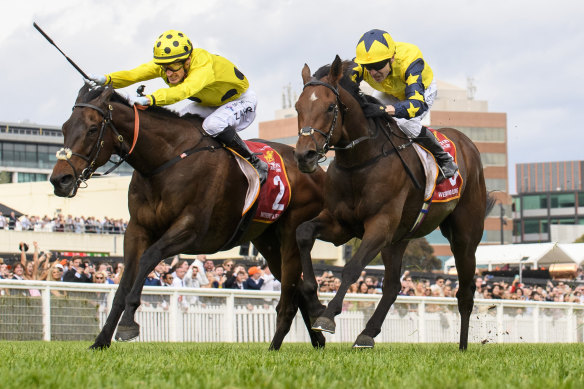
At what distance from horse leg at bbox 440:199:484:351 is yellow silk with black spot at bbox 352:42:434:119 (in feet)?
4.42

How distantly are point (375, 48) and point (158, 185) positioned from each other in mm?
2177

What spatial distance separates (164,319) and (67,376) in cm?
854

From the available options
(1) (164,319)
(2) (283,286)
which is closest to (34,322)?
(1) (164,319)

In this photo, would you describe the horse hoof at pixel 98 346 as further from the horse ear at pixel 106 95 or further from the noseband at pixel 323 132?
the noseband at pixel 323 132

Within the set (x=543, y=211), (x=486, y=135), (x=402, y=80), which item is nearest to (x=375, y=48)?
(x=402, y=80)

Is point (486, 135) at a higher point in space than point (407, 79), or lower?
higher

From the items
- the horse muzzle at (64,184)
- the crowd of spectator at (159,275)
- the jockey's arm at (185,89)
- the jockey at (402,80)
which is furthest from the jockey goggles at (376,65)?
the crowd of spectator at (159,275)

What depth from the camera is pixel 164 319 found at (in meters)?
12.5

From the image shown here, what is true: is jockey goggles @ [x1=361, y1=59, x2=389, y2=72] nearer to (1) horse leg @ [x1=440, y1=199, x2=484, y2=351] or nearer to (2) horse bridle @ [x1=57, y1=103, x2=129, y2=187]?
(1) horse leg @ [x1=440, y1=199, x2=484, y2=351]

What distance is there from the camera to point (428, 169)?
25.5 ft

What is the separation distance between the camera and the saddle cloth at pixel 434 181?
7754 millimetres

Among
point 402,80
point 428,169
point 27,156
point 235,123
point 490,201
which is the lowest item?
point 490,201

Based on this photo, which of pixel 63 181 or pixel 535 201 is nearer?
pixel 63 181

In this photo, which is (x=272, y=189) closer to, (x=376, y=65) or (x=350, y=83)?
(x=350, y=83)
